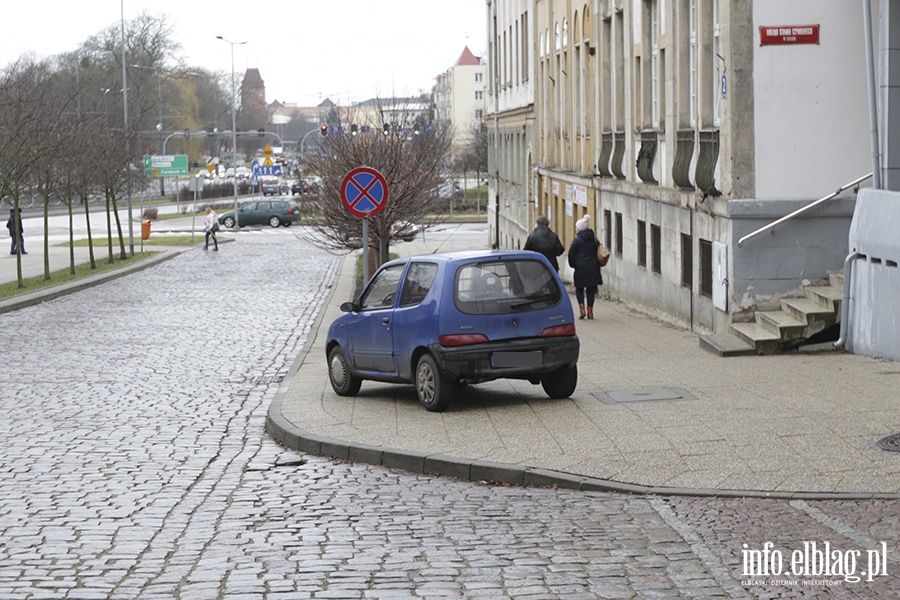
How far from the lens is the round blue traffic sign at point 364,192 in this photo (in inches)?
773

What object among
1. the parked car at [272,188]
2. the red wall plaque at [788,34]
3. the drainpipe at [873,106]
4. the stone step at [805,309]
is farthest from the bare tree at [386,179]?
the parked car at [272,188]

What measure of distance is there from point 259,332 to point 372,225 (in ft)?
38.2

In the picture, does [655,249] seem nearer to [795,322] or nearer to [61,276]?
[795,322]

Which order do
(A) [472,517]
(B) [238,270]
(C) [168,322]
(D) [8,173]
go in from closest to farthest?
(A) [472,517], (C) [168,322], (D) [8,173], (B) [238,270]

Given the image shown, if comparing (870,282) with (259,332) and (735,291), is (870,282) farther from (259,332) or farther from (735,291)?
(259,332)

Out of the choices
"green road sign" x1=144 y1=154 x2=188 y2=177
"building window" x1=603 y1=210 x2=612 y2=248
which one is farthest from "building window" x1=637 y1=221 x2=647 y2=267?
"green road sign" x1=144 y1=154 x2=188 y2=177

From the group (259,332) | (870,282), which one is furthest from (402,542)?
(259,332)

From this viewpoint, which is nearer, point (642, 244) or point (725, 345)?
point (725, 345)

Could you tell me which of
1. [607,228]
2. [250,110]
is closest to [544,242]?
[607,228]

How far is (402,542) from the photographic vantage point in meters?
8.08

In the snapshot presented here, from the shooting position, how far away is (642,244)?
87.5 ft

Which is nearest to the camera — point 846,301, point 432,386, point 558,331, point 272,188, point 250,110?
point 432,386

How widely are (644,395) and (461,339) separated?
6.20 feet

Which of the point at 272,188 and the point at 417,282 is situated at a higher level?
the point at 272,188
